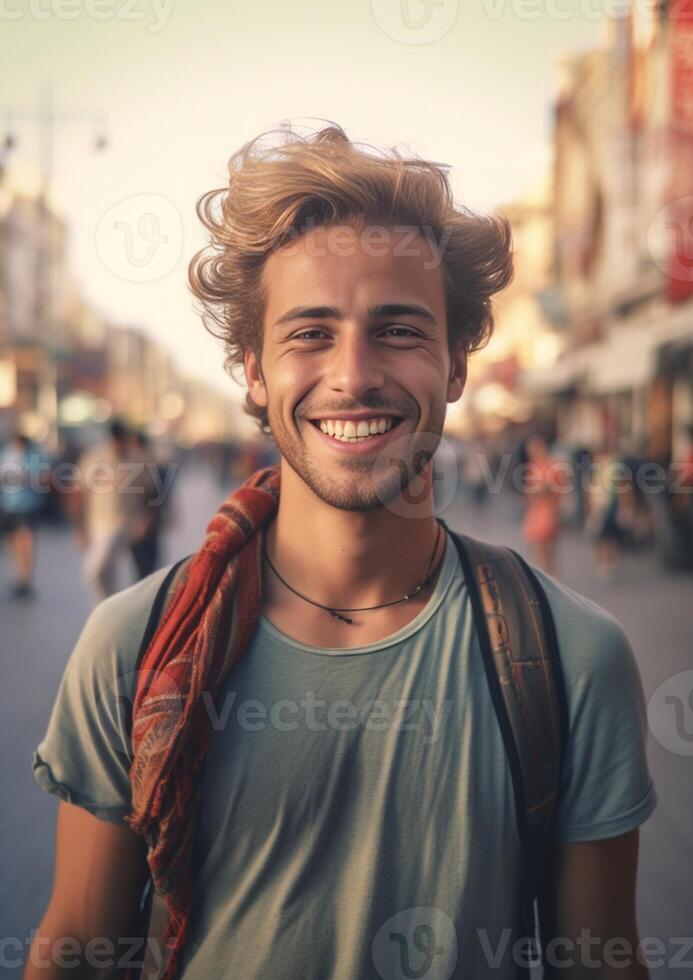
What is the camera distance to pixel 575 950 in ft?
5.82

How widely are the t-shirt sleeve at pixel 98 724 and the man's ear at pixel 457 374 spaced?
83 cm

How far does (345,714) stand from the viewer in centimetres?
173

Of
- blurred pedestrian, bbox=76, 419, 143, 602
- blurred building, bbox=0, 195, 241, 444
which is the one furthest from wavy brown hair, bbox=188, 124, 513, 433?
blurred building, bbox=0, 195, 241, 444

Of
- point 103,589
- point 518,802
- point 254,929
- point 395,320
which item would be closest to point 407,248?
point 395,320

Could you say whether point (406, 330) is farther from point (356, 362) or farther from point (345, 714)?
point (345, 714)

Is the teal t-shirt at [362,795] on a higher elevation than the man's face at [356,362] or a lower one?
lower

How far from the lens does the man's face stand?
1835 millimetres

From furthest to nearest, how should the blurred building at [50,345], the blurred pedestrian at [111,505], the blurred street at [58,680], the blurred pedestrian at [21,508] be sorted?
the blurred building at [50,345] < the blurred pedestrian at [21,508] < the blurred pedestrian at [111,505] < the blurred street at [58,680]

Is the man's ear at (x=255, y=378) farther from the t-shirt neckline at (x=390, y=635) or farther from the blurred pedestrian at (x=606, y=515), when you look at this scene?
the blurred pedestrian at (x=606, y=515)

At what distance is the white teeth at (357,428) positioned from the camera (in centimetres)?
184

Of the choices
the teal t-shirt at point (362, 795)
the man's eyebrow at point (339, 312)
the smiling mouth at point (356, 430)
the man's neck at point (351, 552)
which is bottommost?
the teal t-shirt at point (362, 795)
